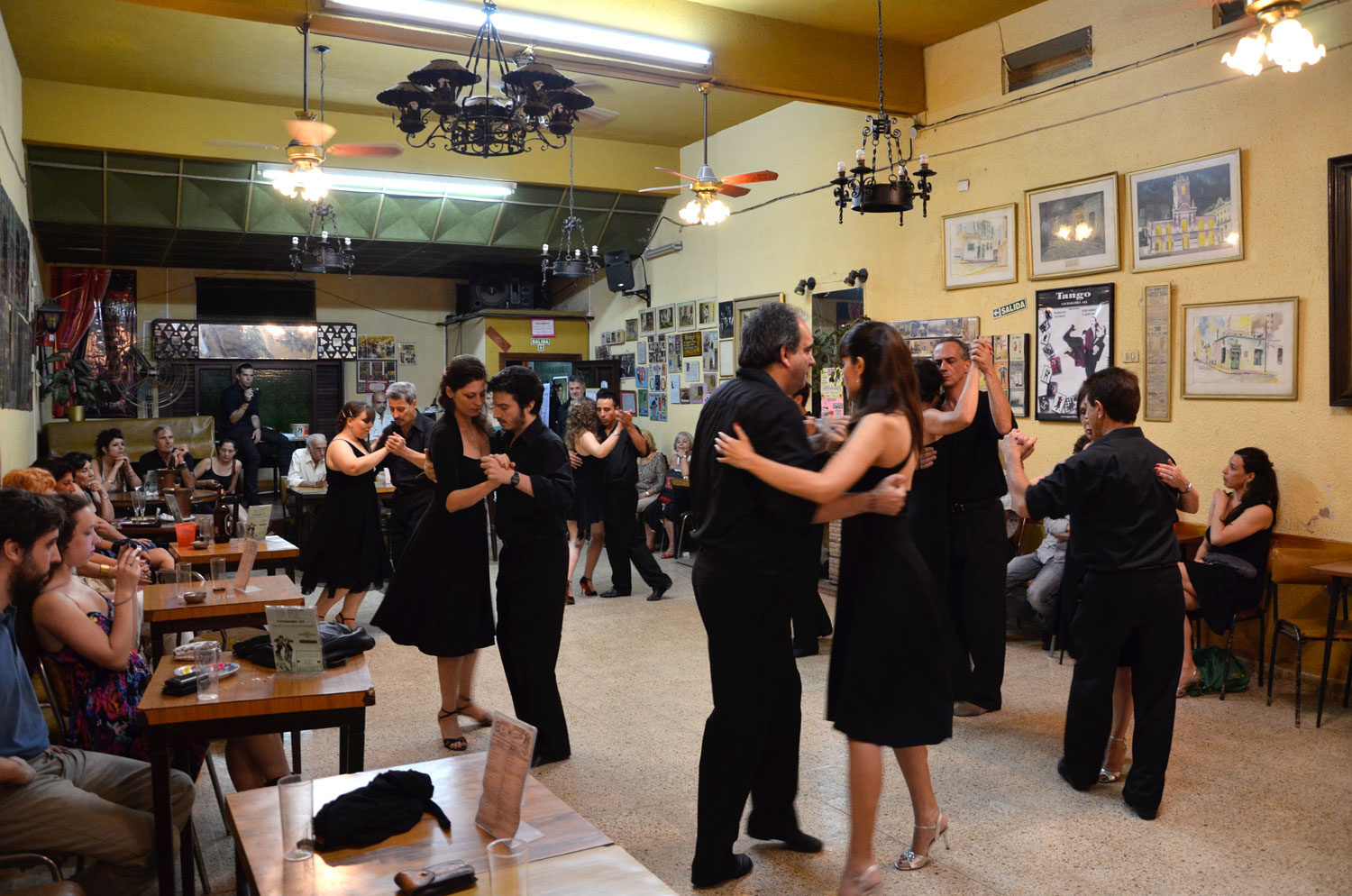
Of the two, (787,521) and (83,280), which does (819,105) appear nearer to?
(787,521)

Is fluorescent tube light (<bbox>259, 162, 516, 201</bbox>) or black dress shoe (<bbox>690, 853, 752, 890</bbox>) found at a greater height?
fluorescent tube light (<bbox>259, 162, 516, 201</bbox>)

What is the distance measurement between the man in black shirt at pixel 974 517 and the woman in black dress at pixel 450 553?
2.14 meters

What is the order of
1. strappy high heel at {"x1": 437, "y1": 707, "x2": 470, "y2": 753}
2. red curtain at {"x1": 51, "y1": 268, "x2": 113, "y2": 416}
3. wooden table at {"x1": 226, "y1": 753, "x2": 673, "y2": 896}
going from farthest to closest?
red curtain at {"x1": 51, "y1": 268, "x2": 113, "y2": 416} < strappy high heel at {"x1": 437, "y1": 707, "x2": 470, "y2": 753} < wooden table at {"x1": 226, "y1": 753, "x2": 673, "y2": 896}

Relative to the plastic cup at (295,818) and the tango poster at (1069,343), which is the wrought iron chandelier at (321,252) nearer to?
the tango poster at (1069,343)

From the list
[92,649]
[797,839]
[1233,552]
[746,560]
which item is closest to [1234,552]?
[1233,552]

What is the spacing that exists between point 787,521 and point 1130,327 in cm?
439

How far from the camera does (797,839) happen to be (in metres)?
3.47

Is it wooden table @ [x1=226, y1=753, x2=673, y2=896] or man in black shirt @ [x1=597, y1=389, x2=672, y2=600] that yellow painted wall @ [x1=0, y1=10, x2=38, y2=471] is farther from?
wooden table @ [x1=226, y1=753, x2=673, y2=896]

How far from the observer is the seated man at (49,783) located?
100 inches

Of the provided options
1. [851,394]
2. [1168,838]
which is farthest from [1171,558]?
[851,394]

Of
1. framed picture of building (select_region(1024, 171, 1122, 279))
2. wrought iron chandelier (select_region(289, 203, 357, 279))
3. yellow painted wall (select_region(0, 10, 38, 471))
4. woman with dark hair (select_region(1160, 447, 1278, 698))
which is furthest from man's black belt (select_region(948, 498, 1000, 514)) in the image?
wrought iron chandelier (select_region(289, 203, 357, 279))

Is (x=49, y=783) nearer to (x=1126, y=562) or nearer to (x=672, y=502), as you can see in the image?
(x=1126, y=562)

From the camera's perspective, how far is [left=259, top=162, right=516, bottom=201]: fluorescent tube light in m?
10.5

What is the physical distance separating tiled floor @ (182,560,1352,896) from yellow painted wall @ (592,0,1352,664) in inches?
57.4
